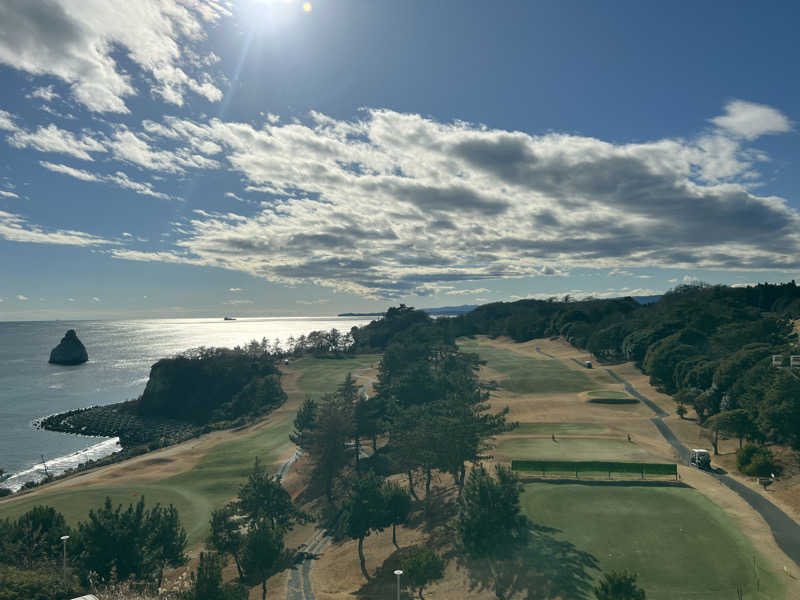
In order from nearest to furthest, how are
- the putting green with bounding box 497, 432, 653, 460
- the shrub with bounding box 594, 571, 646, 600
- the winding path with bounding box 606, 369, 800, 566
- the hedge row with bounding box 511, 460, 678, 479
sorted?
the shrub with bounding box 594, 571, 646, 600
the winding path with bounding box 606, 369, 800, 566
the hedge row with bounding box 511, 460, 678, 479
the putting green with bounding box 497, 432, 653, 460

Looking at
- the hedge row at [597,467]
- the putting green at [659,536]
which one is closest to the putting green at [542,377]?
the hedge row at [597,467]

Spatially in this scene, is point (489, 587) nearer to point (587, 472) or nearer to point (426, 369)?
point (587, 472)

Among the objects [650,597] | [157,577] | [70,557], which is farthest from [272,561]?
[650,597]

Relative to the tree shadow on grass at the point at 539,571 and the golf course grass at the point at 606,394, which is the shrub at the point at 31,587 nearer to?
the tree shadow on grass at the point at 539,571

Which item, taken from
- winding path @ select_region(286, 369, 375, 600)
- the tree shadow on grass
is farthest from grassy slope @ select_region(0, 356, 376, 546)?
the tree shadow on grass

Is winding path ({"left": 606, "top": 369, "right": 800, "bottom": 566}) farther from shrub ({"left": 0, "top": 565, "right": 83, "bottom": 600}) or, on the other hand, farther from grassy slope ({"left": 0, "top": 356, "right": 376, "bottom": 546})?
grassy slope ({"left": 0, "top": 356, "right": 376, "bottom": 546})

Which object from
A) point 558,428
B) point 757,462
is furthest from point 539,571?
point 558,428
